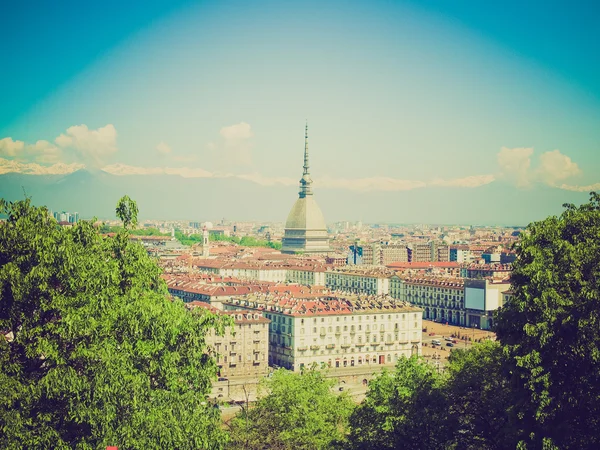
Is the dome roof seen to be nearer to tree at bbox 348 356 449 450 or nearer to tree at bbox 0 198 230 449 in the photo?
tree at bbox 348 356 449 450

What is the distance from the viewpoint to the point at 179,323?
16641 millimetres

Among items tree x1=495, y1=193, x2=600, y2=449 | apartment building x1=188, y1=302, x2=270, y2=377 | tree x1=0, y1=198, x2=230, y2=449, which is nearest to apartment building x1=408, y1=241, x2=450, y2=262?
apartment building x1=188, y1=302, x2=270, y2=377

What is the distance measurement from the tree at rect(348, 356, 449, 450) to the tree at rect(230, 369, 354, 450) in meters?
1.56

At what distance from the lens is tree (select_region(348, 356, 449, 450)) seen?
23.6 m

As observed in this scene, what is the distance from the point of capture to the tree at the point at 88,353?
14906mm

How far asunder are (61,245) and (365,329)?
4337 cm

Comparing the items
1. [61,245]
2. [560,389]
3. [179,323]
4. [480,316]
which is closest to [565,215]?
[560,389]

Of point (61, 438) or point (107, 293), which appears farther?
point (107, 293)

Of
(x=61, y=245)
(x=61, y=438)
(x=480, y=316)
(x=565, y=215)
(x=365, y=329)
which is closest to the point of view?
(x=61, y=438)

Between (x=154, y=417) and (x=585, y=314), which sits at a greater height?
(x=585, y=314)

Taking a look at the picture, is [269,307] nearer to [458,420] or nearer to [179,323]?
[458,420]

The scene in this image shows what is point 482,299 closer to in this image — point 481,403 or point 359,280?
point 359,280

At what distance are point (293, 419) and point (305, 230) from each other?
12880 cm

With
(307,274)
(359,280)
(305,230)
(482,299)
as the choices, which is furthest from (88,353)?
(305,230)
